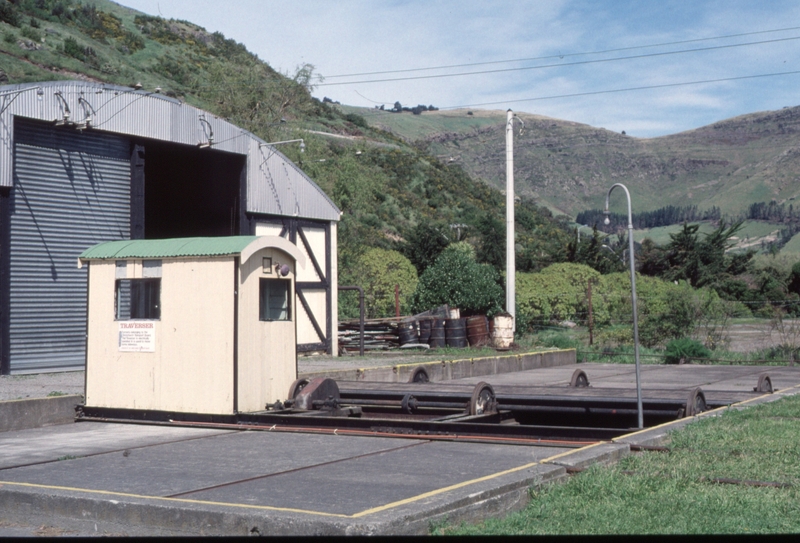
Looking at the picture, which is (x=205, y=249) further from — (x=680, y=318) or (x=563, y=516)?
(x=680, y=318)

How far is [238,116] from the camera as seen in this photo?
49.0m

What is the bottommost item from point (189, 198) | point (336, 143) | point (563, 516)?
point (563, 516)

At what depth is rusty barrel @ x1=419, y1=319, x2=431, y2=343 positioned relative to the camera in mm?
28328

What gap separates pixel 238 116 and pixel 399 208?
26277 mm

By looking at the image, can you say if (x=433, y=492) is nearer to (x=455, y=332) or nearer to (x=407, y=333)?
(x=455, y=332)

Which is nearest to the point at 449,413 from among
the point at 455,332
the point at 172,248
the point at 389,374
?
the point at 172,248

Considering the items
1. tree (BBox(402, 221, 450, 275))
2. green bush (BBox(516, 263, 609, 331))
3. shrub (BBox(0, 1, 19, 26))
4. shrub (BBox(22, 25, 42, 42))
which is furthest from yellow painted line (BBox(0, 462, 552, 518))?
shrub (BBox(0, 1, 19, 26))

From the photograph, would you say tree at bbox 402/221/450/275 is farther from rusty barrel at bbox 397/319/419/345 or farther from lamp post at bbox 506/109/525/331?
lamp post at bbox 506/109/525/331

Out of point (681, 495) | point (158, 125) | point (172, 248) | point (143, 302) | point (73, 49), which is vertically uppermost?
point (73, 49)

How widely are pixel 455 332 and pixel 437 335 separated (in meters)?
0.59


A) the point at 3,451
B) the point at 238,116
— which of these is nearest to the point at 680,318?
the point at 3,451

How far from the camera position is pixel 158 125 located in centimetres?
2050

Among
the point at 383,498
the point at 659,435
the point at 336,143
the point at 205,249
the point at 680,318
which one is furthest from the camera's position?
the point at 336,143

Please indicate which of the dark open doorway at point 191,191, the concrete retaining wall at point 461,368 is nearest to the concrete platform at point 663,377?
the concrete retaining wall at point 461,368
